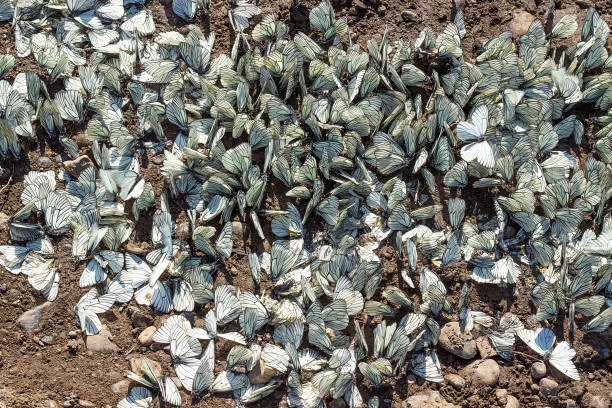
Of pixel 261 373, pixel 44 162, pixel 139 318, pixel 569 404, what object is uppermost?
pixel 44 162

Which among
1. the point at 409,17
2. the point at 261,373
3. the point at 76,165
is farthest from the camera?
the point at 409,17

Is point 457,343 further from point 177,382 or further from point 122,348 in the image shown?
point 122,348

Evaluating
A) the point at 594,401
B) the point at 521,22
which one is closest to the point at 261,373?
the point at 594,401

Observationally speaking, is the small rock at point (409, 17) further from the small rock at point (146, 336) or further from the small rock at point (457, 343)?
the small rock at point (146, 336)

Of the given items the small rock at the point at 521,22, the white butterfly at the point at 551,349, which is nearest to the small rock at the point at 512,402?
the white butterfly at the point at 551,349

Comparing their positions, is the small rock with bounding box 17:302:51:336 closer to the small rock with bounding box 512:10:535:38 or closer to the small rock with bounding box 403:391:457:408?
the small rock with bounding box 403:391:457:408

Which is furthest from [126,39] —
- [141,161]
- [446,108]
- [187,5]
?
[446,108]
